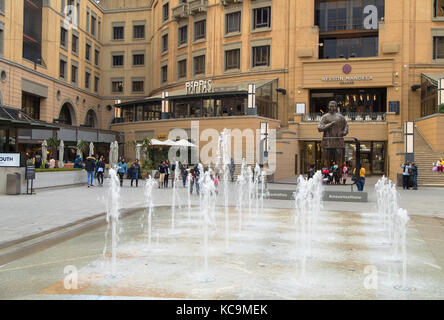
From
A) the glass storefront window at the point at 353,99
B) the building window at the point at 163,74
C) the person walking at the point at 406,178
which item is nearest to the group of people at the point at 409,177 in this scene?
the person walking at the point at 406,178

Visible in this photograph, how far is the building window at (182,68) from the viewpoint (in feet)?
168

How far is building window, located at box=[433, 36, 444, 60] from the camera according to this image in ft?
133

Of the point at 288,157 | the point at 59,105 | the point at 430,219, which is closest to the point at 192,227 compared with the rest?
the point at 430,219

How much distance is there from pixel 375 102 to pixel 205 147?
18463 mm

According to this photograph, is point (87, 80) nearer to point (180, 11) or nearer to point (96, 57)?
point (96, 57)

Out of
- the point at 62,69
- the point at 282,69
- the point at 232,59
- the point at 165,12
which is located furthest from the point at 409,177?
the point at 62,69

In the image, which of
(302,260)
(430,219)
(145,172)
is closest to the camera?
(302,260)

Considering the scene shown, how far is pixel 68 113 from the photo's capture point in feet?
182

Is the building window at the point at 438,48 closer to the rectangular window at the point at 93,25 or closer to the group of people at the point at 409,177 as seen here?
the group of people at the point at 409,177

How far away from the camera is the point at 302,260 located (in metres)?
8.05

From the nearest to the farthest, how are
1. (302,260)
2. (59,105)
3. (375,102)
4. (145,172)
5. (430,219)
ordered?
1. (302,260)
2. (430,219)
3. (145,172)
4. (375,102)
5. (59,105)

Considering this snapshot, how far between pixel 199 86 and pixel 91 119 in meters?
24.0

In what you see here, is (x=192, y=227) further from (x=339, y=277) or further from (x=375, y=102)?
(x=375, y=102)

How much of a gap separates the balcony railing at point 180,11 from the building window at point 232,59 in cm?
783
